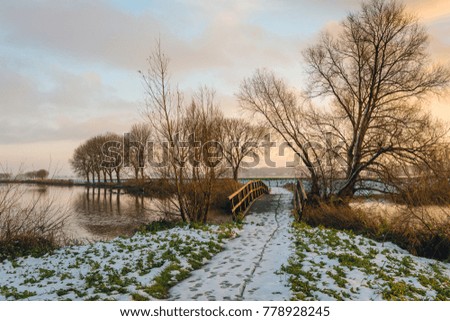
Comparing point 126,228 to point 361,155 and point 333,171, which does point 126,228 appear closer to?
point 333,171

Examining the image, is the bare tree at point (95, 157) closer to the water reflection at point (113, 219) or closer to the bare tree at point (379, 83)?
the water reflection at point (113, 219)

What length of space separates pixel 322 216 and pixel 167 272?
8.66 metres

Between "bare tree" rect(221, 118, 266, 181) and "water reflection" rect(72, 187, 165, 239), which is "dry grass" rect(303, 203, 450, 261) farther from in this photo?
"bare tree" rect(221, 118, 266, 181)

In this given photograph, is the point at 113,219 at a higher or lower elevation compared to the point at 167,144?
lower

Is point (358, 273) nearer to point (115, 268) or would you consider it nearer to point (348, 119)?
point (115, 268)

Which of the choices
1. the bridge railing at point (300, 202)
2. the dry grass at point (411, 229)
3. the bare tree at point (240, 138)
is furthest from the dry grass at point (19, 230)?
the bare tree at point (240, 138)

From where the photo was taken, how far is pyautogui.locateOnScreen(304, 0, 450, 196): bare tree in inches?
629

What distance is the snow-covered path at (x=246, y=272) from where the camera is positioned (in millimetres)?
5570

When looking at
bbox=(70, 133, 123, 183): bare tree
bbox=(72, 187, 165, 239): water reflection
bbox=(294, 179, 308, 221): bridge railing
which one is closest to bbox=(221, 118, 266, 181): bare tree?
bbox=(70, 133, 123, 183): bare tree

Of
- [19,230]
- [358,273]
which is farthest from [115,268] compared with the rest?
[19,230]

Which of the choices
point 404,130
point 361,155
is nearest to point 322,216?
point 361,155

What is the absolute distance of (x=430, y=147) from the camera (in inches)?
572

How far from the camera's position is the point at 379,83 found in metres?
17.1

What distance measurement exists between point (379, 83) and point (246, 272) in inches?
554
